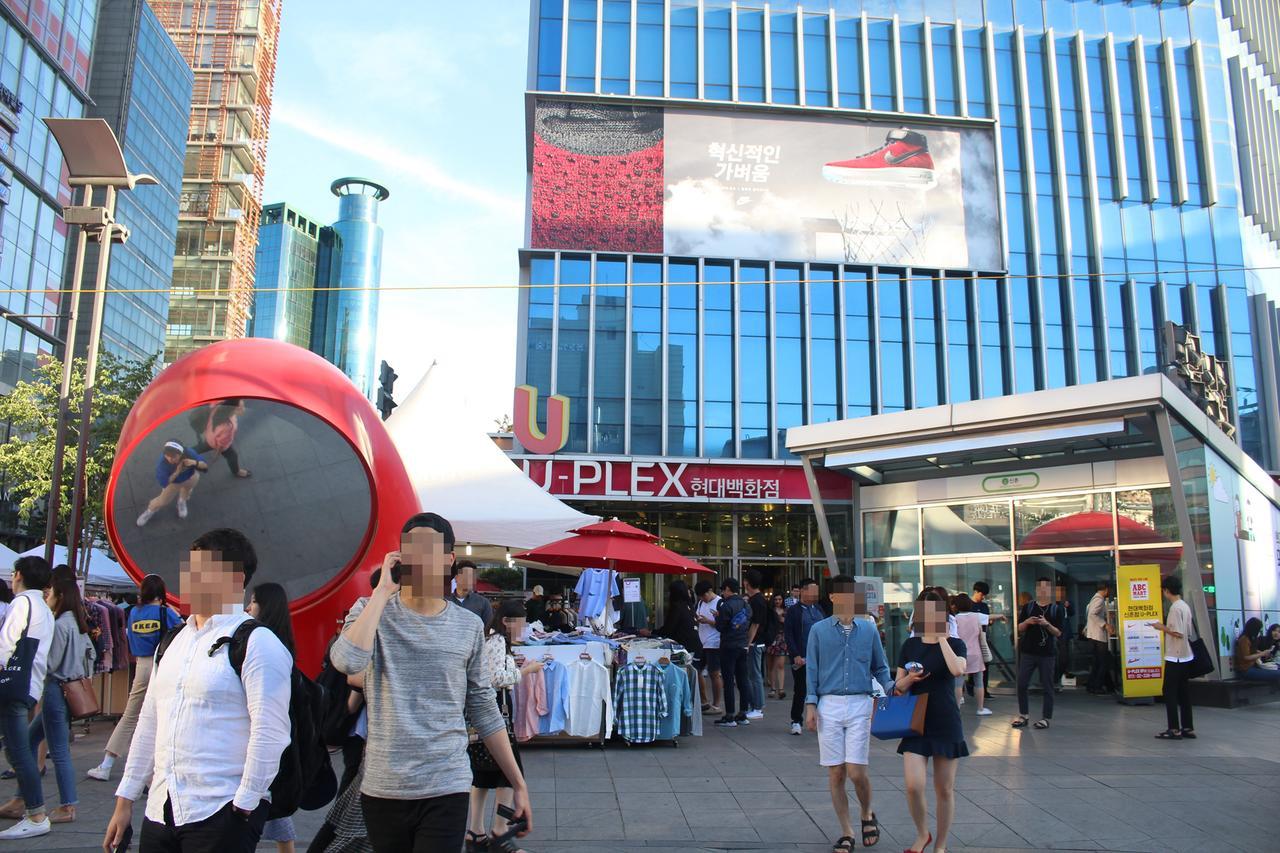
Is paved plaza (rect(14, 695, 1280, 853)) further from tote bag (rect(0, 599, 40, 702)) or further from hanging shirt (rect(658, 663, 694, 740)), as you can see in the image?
tote bag (rect(0, 599, 40, 702))

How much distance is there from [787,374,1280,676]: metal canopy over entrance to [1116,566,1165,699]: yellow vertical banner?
55 centimetres

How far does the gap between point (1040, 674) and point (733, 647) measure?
11.3ft

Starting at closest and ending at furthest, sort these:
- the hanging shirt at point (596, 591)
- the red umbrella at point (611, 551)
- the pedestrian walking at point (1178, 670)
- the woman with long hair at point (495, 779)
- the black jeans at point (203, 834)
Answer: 1. the black jeans at point (203, 834)
2. the woman with long hair at point (495, 779)
3. the pedestrian walking at point (1178, 670)
4. the red umbrella at point (611, 551)
5. the hanging shirt at point (596, 591)

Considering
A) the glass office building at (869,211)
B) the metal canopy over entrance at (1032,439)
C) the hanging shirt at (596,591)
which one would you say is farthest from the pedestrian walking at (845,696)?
the glass office building at (869,211)

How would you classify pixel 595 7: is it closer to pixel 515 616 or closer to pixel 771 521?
pixel 771 521

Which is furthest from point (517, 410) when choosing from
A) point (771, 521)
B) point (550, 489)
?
point (771, 521)

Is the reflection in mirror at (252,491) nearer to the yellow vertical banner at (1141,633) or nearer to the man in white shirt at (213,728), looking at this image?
the man in white shirt at (213,728)

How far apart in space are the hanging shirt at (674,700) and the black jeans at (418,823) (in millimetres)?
6707

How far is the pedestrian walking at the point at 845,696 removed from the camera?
19.0 ft

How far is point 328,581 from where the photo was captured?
7211 mm

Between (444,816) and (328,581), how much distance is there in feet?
14.7

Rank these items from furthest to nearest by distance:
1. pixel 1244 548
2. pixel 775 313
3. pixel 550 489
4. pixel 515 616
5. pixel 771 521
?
pixel 775 313 → pixel 771 521 → pixel 550 489 → pixel 1244 548 → pixel 515 616

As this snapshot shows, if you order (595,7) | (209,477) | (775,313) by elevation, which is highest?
(595,7)

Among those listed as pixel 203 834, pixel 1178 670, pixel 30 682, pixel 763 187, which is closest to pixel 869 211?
pixel 763 187
